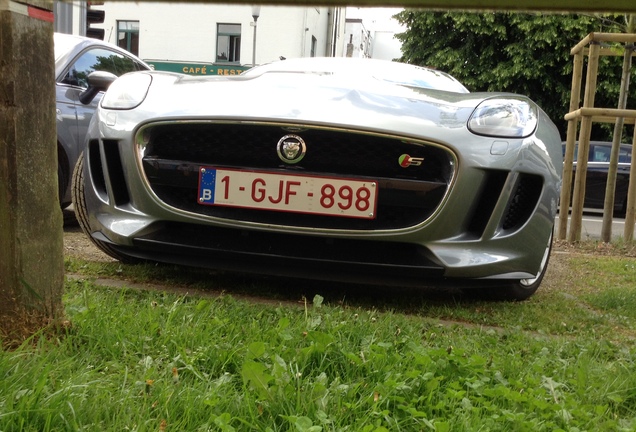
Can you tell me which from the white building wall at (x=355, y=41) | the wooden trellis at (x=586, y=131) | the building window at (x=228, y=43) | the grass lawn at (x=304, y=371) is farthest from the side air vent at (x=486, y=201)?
the white building wall at (x=355, y=41)

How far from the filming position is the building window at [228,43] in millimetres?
26922

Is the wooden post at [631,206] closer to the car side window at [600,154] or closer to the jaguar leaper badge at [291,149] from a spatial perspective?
the jaguar leaper badge at [291,149]

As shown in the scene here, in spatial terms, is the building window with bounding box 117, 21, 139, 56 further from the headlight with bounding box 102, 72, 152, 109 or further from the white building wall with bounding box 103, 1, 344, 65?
the headlight with bounding box 102, 72, 152, 109

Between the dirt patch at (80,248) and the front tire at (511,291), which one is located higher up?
the front tire at (511,291)

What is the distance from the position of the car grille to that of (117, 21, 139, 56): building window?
2645 cm

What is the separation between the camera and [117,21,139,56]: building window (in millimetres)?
27766

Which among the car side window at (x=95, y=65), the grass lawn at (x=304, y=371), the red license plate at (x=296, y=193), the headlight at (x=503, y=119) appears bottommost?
the grass lawn at (x=304, y=371)

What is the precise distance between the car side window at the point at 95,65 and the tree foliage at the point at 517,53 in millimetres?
17360

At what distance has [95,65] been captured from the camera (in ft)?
17.7

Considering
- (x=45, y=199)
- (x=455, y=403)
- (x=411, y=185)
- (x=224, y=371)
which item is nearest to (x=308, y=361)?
(x=224, y=371)

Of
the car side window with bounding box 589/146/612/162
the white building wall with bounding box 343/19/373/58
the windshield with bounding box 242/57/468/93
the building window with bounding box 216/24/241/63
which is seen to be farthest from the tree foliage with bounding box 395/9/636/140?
the windshield with bounding box 242/57/468/93

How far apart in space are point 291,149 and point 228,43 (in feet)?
83.0

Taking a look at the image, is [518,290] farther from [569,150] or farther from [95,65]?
[569,150]

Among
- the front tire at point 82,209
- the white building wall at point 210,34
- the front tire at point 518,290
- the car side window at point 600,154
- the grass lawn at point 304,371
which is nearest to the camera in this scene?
the grass lawn at point 304,371
